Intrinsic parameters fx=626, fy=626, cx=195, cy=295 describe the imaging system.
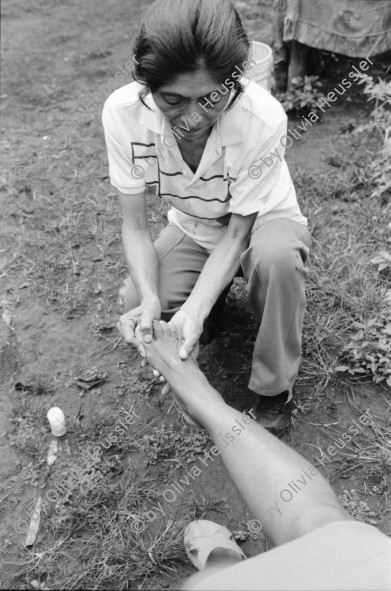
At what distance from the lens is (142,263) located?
2279 millimetres

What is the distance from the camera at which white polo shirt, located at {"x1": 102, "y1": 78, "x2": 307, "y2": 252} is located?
2018 mm

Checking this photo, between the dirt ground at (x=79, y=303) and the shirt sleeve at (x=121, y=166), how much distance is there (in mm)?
832

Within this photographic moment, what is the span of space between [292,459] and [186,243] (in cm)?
100

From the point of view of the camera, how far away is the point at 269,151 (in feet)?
6.77

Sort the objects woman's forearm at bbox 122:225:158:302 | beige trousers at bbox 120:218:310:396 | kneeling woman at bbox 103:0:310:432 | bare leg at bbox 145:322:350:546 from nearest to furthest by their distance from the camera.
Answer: bare leg at bbox 145:322:350:546 < kneeling woman at bbox 103:0:310:432 < beige trousers at bbox 120:218:310:396 < woman's forearm at bbox 122:225:158:302

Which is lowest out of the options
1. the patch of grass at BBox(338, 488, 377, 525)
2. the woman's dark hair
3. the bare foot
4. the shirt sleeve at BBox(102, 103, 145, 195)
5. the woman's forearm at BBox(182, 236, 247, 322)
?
the patch of grass at BBox(338, 488, 377, 525)

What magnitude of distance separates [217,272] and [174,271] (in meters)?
0.24

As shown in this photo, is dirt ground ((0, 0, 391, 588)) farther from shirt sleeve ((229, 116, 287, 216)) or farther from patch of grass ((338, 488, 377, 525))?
shirt sleeve ((229, 116, 287, 216))

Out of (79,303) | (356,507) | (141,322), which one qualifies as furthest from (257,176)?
(79,303)

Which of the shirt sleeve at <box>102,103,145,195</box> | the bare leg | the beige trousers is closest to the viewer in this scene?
the bare leg

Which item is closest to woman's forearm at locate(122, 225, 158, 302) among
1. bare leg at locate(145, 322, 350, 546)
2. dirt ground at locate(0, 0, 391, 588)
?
bare leg at locate(145, 322, 350, 546)

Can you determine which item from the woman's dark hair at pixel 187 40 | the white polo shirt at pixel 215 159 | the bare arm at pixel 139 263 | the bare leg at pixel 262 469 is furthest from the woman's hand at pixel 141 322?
the woman's dark hair at pixel 187 40

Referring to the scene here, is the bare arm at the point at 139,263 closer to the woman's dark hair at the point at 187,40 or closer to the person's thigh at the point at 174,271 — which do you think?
the person's thigh at the point at 174,271

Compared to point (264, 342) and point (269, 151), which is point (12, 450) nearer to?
point (264, 342)
